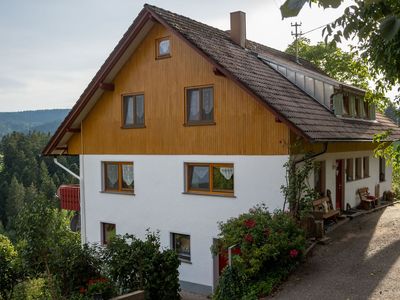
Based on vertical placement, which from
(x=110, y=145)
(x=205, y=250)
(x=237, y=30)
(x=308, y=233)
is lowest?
(x=205, y=250)

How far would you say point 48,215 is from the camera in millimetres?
10195

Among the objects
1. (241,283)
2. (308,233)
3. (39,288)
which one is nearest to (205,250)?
(308,233)

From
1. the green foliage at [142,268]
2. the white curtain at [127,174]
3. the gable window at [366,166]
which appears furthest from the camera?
the gable window at [366,166]

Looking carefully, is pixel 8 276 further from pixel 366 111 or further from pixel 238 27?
pixel 366 111

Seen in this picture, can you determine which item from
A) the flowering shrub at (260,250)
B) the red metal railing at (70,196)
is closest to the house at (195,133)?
the red metal railing at (70,196)

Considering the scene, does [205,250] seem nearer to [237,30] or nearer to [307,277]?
[307,277]

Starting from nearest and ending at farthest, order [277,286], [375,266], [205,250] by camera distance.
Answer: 1. [277,286]
2. [375,266]
3. [205,250]

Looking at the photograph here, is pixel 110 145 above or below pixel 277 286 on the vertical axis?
above

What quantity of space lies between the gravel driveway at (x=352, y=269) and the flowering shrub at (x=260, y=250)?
0.41 m

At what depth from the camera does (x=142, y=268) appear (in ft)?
34.2

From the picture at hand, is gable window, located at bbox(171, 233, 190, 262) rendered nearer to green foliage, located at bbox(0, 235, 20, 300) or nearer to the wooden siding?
the wooden siding

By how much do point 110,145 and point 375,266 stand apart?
1045 cm

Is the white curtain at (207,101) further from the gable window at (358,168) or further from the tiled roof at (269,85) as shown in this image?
the gable window at (358,168)

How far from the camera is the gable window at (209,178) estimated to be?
14.0m
